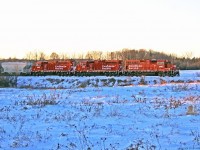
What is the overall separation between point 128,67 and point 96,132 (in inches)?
1533

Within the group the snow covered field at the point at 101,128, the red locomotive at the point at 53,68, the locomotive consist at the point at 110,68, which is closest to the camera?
the snow covered field at the point at 101,128

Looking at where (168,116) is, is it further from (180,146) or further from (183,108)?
(180,146)

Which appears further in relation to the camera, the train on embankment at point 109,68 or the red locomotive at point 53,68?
the red locomotive at point 53,68

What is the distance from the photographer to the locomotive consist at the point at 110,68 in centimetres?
4572

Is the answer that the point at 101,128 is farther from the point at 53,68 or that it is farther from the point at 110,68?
the point at 53,68

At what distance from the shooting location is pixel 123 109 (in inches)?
518

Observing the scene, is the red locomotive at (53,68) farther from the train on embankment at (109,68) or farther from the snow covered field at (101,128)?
the snow covered field at (101,128)

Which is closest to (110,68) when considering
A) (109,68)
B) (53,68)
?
(109,68)

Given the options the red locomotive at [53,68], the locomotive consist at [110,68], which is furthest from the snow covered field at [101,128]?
the red locomotive at [53,68]

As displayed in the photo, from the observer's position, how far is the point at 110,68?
47.3 meters

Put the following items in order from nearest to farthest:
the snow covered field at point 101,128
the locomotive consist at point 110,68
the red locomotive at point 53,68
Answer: the snow covered field at point 101,128 < the locomotive consist at point 110,68 < the red locomotive at point 53,68

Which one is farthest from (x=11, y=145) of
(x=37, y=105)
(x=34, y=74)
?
(x=34, y=74)

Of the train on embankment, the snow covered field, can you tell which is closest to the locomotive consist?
the train on embankment

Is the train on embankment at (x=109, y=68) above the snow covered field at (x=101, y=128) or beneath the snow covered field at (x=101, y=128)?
above
